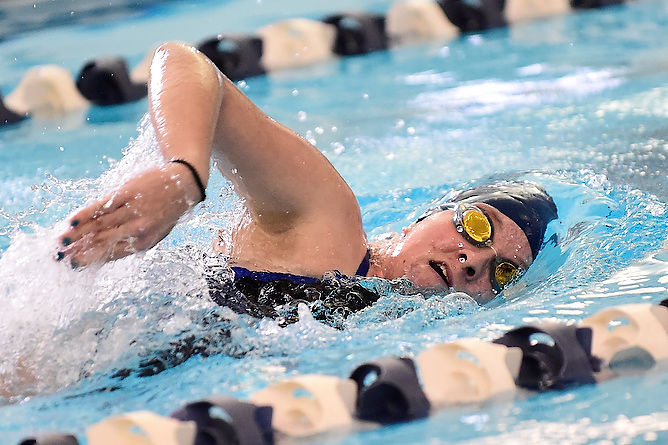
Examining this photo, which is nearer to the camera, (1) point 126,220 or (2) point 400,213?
(1) point 126,220

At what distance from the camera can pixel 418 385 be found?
1.85m

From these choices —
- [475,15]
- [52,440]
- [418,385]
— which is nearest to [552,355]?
[418,385]

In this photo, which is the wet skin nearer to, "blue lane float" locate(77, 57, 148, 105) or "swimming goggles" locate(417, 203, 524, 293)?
"swimming goggles" locate(417, 203, 524, 293)

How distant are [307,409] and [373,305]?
0.59 meters

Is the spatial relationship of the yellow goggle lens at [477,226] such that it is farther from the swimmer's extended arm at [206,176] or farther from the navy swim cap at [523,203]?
the swimmer's extended arm at [206,176]

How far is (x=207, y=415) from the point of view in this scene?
172cm

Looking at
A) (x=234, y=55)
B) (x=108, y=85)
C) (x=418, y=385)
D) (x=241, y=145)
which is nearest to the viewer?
(x=418, y=385)

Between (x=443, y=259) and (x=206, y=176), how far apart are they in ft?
3.04

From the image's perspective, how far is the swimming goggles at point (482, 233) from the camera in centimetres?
247

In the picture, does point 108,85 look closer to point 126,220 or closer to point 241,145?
point 241,145

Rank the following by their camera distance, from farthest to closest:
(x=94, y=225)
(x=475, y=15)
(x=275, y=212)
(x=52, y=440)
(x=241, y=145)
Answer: (x=475, y=15), (x=275, y=212), (x=241, y=145), (x=52, y=440), (x=94, y=225)

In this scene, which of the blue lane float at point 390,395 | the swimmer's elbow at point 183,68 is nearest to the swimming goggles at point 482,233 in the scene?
the blue lane float at point 390,395


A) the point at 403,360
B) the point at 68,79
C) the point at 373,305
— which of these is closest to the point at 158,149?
the point at 403,360

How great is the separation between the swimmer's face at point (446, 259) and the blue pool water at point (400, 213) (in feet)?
0.28
